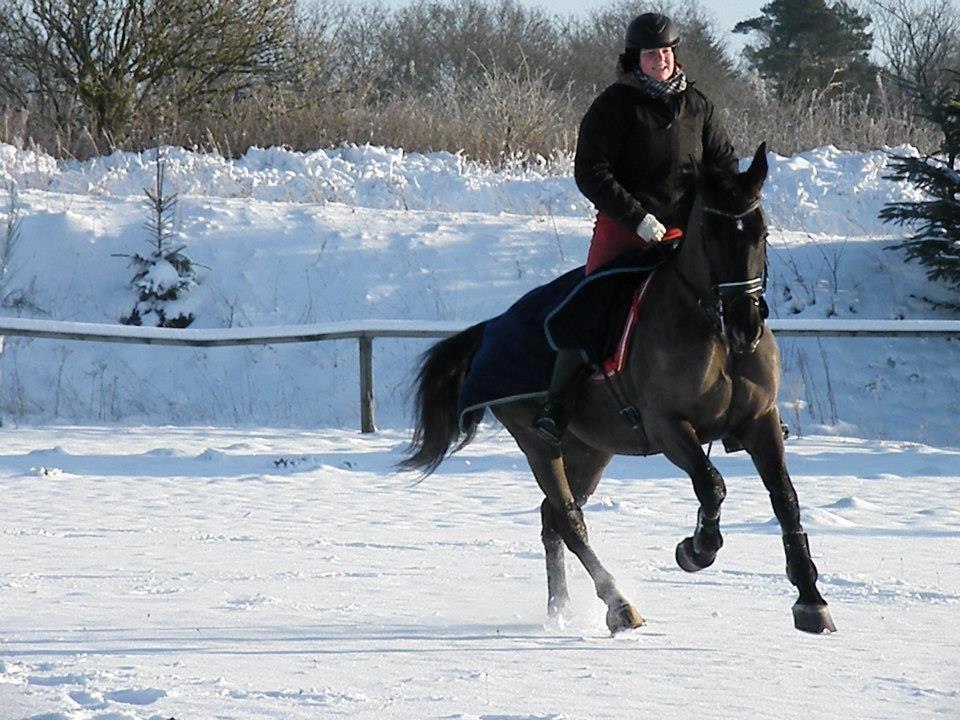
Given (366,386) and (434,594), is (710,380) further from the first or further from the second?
(366,386)

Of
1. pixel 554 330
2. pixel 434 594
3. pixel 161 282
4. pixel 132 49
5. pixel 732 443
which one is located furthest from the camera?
pixel 132 49

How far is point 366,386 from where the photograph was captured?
13891mm

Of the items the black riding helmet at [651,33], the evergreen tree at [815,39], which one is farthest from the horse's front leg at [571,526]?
the evergreen tree at [815,39]

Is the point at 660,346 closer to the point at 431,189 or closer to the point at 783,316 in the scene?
the point at 783,316

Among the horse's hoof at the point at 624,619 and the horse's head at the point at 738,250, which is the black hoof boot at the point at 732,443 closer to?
the horse's head at the point at 738,250

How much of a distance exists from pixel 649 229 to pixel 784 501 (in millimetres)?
Answer: 1141

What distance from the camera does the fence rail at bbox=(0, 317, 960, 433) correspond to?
44.1 feet

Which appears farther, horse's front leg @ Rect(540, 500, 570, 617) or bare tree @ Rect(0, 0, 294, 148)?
bare tree @ Rect(0, 0, 294, 148)

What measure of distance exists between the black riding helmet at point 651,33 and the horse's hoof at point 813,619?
7.26ft

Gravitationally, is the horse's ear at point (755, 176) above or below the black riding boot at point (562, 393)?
above

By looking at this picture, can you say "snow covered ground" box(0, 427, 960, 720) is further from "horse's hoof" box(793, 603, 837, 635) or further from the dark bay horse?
the dark bay horse

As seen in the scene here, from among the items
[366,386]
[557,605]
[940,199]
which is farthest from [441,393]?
[940,199]

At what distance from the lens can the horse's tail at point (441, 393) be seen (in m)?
7.62

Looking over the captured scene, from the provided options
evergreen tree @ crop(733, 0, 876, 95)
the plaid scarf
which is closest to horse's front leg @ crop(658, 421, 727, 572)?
the plaid scarf
